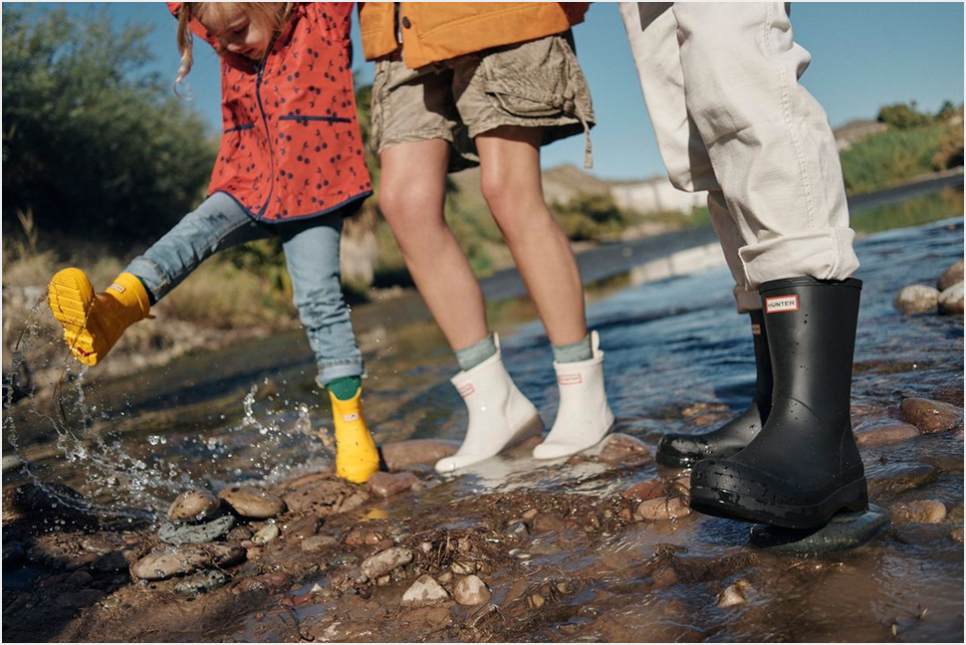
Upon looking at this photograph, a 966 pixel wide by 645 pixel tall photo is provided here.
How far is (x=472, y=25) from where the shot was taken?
219 centimetres

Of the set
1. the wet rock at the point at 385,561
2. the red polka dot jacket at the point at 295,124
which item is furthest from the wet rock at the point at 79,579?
the red polka dot jacket at the point at 295,124

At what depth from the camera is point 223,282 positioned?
35.1ft

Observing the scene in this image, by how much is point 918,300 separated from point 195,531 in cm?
273

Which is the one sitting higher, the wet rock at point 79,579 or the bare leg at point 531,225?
the bare leg at point 531,225

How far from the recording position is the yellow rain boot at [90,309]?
79.5 inches

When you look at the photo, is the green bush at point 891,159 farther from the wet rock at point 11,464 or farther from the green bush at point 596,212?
the wet rock at point 11,464

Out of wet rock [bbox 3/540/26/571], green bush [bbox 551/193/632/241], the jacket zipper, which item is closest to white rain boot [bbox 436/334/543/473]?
the jacket zipper

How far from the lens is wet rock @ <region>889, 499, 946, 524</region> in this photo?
4.15 ft

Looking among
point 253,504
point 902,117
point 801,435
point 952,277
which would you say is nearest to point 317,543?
point 253,504

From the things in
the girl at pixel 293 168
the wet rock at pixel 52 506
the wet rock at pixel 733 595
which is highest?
the girl at pixel 293 168

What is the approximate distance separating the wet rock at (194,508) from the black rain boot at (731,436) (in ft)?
3.66

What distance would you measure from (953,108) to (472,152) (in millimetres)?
20122

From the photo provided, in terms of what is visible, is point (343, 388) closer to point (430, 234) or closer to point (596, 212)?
point (430, 234)

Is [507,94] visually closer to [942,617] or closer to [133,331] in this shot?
[942,617]
